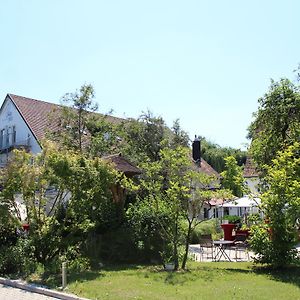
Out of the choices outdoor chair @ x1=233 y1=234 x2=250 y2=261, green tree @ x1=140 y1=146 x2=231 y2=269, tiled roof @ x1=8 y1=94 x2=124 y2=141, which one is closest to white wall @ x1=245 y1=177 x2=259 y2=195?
green tree @ x1=140 y1=146 x2=231 y2=269

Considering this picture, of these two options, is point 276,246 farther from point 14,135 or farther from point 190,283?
point 14,135

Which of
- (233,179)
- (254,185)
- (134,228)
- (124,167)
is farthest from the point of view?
(124,167)

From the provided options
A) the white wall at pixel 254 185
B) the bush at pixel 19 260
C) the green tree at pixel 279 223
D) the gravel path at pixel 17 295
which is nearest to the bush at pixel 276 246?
the green tree at pixel 279 223

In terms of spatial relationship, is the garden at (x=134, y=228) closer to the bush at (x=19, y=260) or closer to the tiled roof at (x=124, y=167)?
the bush at (x=19, y=260)

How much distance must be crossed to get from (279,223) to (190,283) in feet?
12.0

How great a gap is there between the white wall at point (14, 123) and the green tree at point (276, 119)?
758 inches

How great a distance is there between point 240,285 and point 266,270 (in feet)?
9.51

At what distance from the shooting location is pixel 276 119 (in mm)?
20922

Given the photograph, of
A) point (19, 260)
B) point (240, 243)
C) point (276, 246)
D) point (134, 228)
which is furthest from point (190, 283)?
point (240, 243)

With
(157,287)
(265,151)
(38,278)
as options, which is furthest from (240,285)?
(265,151)

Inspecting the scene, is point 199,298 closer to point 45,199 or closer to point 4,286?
point 4,286

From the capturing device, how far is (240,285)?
11602mm

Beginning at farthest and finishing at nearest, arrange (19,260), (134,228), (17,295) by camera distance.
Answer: (134,228) → (19,260) → (17,295)

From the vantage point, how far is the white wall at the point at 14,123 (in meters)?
35.3
